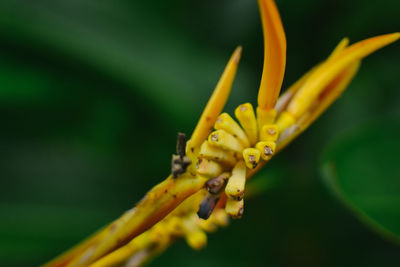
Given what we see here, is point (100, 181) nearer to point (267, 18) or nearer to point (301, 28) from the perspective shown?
point (301, 28)

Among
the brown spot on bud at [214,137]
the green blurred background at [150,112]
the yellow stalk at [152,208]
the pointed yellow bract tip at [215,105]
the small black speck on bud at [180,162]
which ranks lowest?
the yellow stalk at [152,208]

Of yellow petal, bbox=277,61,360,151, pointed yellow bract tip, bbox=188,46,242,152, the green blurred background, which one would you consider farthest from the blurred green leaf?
pointed yellow bract tip, bbox=188,46,242,152

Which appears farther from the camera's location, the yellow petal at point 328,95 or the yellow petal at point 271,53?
the yellow petal at point 328,95

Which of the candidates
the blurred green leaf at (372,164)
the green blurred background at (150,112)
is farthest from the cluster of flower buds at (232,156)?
the green blurred background at (150,112)

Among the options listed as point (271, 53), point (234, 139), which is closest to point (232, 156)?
point (234, 139)

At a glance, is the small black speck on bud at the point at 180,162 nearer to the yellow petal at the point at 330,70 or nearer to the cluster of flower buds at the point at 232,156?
the cluster of flower buds at the point at 232,156

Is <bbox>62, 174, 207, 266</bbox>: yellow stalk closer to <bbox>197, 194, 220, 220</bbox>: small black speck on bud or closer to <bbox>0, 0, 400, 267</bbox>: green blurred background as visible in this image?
<bbox>197, 194, 220, 220</bbox>: small black speck on bud

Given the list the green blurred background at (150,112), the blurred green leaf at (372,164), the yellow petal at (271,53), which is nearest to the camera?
the yellow petal at (271,53)
